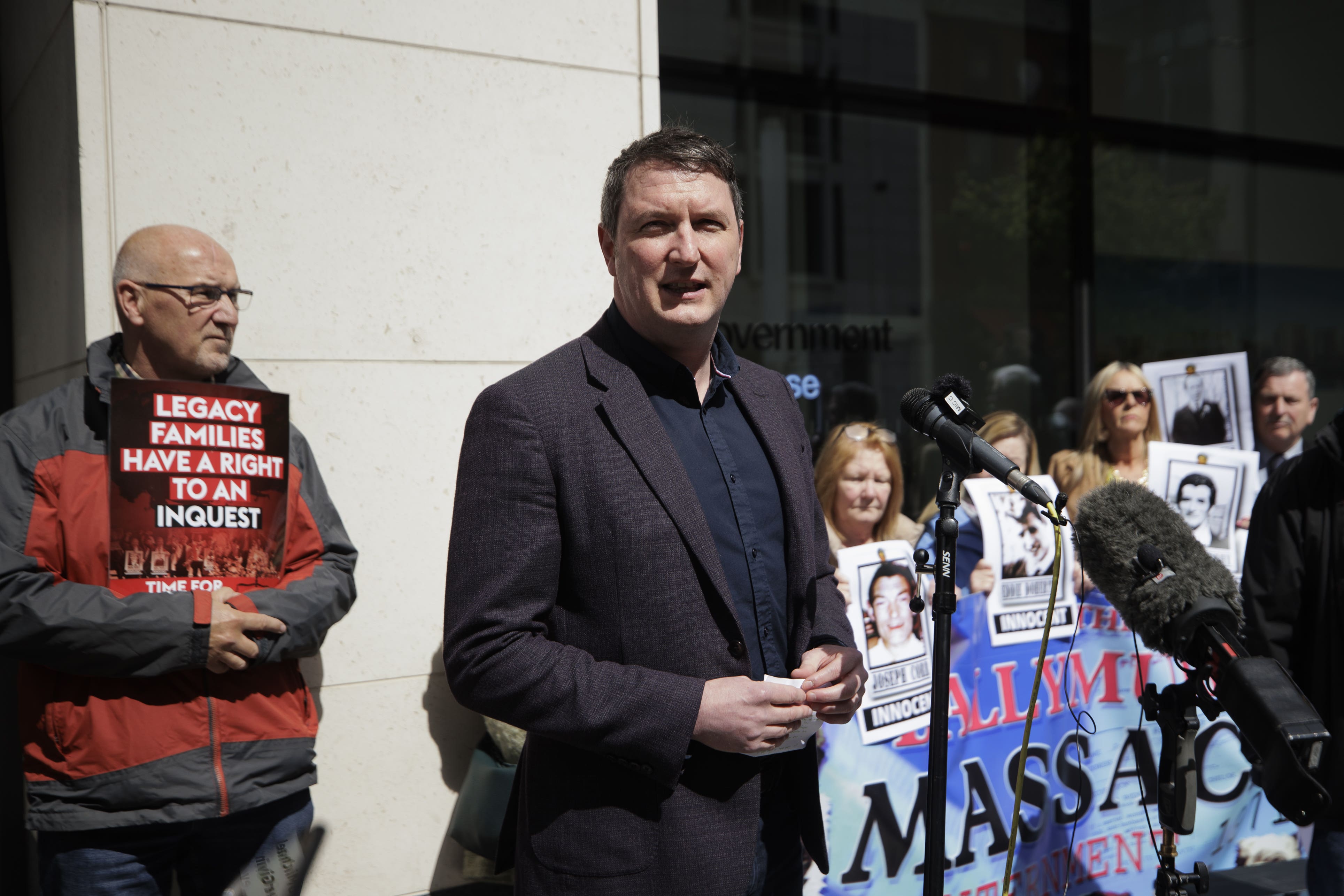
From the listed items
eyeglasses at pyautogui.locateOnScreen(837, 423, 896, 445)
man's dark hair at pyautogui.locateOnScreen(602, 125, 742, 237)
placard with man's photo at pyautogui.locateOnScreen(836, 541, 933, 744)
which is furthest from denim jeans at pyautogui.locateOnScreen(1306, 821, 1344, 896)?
man's dark hair at pyautogui.locateOnScreen(602, 125, 742, 237)

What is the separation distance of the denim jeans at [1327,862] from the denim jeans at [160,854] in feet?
9.63

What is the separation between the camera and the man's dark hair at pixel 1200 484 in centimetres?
414

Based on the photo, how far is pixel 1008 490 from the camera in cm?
373

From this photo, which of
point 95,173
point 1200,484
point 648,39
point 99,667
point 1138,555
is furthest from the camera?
point 1200,484

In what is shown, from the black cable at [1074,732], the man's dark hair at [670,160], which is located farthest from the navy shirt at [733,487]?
the black cable at [1074,732]

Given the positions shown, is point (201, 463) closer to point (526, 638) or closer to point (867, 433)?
point (526, 638)

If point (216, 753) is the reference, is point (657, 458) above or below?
above

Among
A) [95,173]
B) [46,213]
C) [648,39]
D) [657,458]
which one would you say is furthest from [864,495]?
[46,213]

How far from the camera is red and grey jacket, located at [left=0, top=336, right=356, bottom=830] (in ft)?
7.70

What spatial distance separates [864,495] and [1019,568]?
2.14 ft

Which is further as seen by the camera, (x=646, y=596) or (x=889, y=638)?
(x=889, y=638)

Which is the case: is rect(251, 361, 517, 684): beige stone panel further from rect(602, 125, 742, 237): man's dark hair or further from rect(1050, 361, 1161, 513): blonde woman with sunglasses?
rect(1050, 361, 1161, 513): blonde woman with sunglasses

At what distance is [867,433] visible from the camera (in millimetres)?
4148

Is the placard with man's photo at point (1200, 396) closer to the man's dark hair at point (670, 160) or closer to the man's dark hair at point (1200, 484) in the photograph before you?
the man's dark hair at point (1200, 484)
